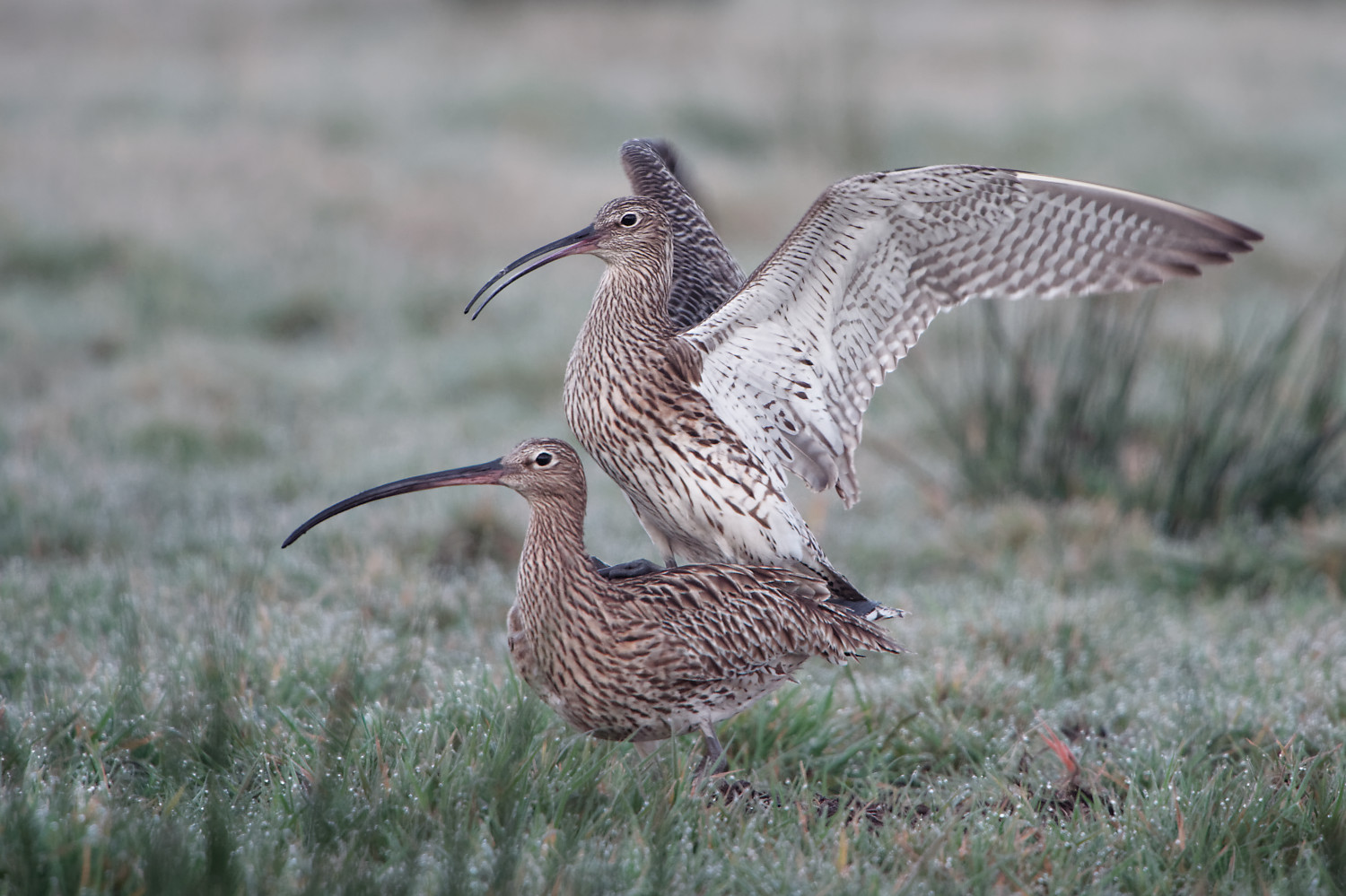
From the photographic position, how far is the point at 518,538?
5.91 m

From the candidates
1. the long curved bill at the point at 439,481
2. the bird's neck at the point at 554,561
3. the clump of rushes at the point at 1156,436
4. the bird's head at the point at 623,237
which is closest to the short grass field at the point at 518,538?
the clump of rushes at the point at 1156,436

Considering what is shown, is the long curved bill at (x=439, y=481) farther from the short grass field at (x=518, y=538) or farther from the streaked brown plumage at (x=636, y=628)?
the short grass field at (x=518, y=538)

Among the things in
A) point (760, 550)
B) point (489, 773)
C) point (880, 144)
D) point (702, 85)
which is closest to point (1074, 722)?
point (760, 550)

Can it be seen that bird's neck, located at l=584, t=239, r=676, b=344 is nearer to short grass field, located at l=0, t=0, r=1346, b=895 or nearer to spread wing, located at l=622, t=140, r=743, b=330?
spread wing, located at l=622, t=140, r=743, b=330

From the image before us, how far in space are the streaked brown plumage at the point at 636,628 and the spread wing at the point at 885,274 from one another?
569 mm

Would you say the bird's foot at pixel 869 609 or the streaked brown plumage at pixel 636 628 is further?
the bird's foot at pixel 869 609

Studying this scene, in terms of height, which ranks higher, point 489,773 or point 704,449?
point 704,449

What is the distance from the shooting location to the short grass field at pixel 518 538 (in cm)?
305

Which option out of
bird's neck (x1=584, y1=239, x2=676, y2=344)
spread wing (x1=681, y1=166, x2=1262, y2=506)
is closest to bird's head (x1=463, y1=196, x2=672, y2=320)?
bird's neck (x1=584, y1=239, x2=676, y2=344)

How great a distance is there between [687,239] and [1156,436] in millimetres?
3985

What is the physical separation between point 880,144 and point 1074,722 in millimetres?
12255

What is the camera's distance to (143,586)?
4.88m

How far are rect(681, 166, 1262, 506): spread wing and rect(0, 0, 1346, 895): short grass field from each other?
899 mm

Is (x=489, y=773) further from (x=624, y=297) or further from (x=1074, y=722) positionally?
(x=1074, y=722)
